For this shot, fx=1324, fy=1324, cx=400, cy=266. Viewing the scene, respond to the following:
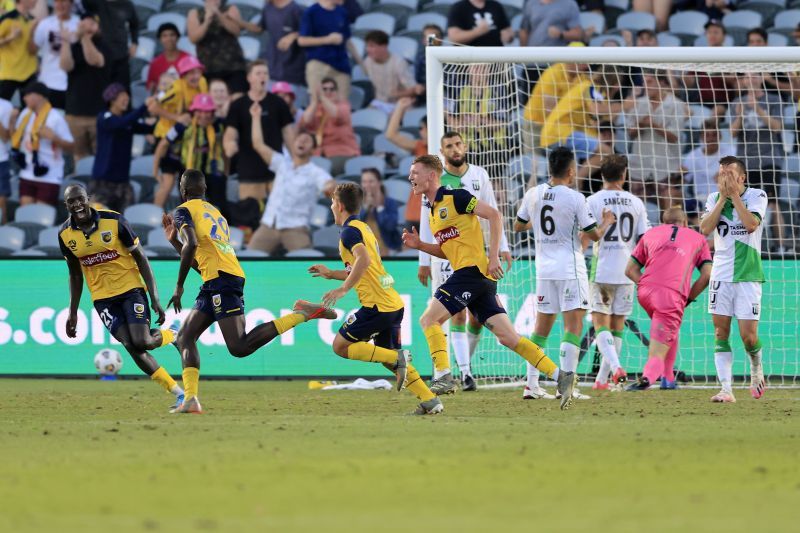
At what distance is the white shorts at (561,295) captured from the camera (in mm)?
13102

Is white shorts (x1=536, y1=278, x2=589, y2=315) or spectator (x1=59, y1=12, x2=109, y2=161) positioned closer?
white shorts (x1=536, y1=278, x2=589, y2=315)

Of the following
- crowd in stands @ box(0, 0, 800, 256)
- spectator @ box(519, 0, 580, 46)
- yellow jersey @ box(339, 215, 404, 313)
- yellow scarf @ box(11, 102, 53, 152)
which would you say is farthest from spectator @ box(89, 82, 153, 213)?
yellow jersey @ box(339, 215, 404, 313)

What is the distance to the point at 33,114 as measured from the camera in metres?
20.9

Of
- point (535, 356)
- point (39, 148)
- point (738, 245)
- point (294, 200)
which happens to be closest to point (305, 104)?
point (294, 200)

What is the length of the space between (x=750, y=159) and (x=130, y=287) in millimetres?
9223

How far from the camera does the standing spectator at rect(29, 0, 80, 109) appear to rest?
21.4 m

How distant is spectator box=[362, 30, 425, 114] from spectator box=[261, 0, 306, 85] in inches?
43.9

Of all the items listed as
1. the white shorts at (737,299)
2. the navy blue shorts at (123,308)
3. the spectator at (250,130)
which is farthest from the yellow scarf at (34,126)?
the white shorts at (737,299)

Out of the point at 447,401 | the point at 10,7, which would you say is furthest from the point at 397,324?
the point at 10,7

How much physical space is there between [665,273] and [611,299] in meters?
0.84

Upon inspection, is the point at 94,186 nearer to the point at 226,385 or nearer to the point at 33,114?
the point at 33,114

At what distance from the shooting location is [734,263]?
40.2 feet

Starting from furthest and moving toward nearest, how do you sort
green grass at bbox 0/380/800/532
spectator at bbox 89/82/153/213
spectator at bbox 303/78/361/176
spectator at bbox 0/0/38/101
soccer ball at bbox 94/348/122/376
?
spectator at bbox 0/0/38/101 → spectator at bbox 303/78/361/176 → spectator at bbox 89/82/153/213 → soccer ball at bbox 94/348/122/376 → green grass at bbox 0/380/800/532

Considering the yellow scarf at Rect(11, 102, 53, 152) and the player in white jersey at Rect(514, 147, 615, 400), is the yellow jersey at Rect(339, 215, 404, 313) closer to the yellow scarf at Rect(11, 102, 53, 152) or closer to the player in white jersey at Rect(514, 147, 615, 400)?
the player in white jersey at Rect(514, 147, 615, 400)
